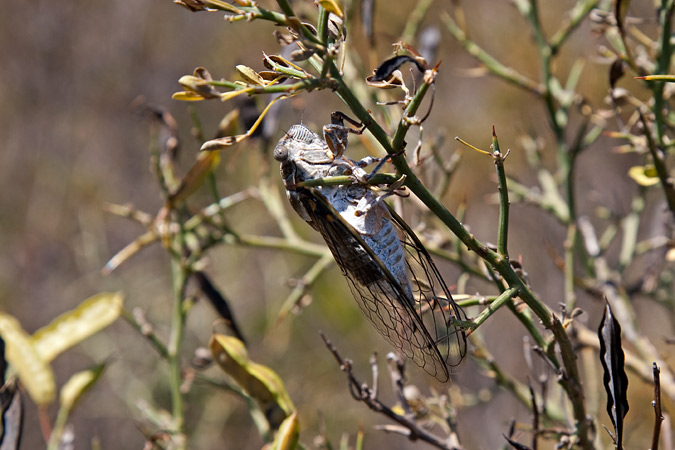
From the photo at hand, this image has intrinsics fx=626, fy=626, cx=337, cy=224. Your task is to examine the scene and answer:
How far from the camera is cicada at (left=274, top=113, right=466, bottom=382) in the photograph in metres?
0.79

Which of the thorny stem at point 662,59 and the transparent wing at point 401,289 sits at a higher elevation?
the thorny stem at point 662,59

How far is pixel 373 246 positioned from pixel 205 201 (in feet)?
11.8

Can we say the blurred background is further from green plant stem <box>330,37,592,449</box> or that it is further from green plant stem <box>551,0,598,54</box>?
green plant stem <box>330,37,592,449</box>

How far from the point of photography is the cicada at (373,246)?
0.79 m

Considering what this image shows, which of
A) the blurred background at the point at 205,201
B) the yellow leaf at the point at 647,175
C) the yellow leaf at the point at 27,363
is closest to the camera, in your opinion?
the yellow leaf at the point at 647,175

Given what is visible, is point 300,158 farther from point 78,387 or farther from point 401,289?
point 78,387

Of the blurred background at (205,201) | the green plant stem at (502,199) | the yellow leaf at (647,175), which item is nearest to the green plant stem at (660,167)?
the yellow leaf at (647,175)

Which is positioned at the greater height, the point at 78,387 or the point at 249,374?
the point at 249,374

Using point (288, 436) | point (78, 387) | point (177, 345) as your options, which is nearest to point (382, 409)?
point (288, 436)

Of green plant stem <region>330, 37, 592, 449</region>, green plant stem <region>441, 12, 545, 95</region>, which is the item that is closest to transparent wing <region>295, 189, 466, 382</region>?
green plant stem <region>330, 37, 592, 449</region>

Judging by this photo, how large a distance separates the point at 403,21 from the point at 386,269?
14.6ft

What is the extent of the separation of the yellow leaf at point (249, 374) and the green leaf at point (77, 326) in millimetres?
300

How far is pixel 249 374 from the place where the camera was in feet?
3.02

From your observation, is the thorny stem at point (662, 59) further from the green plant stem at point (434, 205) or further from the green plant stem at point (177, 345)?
the green plant stem at point (177, 345)
